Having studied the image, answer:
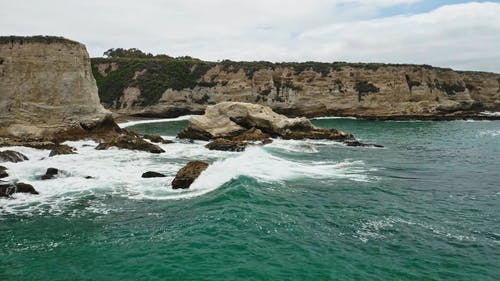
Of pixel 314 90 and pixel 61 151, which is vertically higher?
pixel 314 90

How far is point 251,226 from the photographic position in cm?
1353

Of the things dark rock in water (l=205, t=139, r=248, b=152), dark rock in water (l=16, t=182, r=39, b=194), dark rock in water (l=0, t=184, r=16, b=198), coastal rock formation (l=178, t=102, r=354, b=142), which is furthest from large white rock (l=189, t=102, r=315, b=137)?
dark rock in water (l=0, t=184, r=16, b=198)

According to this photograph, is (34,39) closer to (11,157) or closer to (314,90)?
(11,157)

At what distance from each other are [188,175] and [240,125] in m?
22.5

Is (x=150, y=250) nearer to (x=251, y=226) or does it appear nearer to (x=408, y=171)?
(x=251, y=226)

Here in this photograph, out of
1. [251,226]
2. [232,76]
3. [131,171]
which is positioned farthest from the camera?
[232,76]

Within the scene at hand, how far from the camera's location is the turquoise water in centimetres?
1071

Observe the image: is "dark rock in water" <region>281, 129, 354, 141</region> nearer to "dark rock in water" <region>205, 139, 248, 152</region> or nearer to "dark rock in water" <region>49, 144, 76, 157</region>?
"dark rock in water" <region>205, 139, 248, 152</region>

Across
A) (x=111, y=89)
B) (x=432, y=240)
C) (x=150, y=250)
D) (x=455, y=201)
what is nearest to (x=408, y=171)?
(x=455, y=201)

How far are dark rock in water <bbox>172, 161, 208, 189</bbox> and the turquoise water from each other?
19.0 inches

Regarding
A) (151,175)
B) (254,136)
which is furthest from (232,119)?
(151,175)

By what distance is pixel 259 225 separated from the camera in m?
13.6

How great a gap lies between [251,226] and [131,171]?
11.7m

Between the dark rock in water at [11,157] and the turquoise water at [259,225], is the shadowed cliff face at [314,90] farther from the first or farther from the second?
the turquoise water at [259,225]
